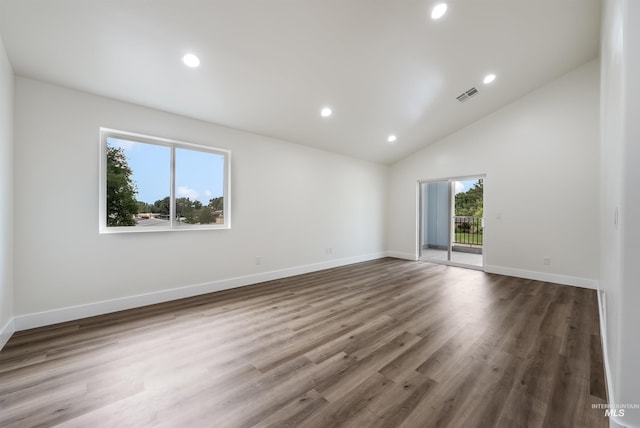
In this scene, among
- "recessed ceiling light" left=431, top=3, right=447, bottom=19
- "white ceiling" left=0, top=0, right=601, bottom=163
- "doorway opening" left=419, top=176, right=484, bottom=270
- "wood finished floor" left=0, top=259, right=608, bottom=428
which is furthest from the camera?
"doorway opening" left=419, top=176, right=484, bottom=270

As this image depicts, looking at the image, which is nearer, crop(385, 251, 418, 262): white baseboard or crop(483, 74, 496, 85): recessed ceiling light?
crop(483, 74, 496, 85): recessed ceiling light

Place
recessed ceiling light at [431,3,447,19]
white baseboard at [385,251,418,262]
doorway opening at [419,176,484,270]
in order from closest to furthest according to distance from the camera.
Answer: recessed ceiling light at [431,3,447,19]
doorway opening at [419,176,484,270]
white baseboard at [385,251,418,262]

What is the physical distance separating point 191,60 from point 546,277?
626cm

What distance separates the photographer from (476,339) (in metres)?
2.37

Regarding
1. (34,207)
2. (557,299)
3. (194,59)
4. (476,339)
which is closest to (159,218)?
(34,207)

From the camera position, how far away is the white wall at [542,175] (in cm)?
403

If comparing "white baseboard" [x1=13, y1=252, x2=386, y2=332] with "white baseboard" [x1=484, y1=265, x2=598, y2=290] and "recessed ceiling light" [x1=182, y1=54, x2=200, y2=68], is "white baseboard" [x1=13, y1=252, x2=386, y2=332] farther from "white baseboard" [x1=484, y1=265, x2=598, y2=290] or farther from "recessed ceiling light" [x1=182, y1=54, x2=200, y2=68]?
"white baseboard" [x1=484, y1=265, x2=598, y2=290]

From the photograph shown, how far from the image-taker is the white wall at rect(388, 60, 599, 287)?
4.03 m

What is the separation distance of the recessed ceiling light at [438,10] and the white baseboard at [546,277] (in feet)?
14.7

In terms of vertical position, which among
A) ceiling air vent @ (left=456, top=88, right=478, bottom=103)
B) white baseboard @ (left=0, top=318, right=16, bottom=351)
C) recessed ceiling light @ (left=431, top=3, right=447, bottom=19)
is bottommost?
white baseboard @ (left=0, top=318, right=16, bottom=351)

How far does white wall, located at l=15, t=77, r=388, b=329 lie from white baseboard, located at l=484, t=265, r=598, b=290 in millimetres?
3502

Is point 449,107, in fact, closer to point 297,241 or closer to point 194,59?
point 297,241

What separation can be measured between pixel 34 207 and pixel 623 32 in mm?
4746

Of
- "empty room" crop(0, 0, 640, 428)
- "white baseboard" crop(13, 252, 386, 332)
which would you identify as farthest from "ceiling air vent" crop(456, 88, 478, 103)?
"white baseboard" crop(13, 252, 386, 332)
